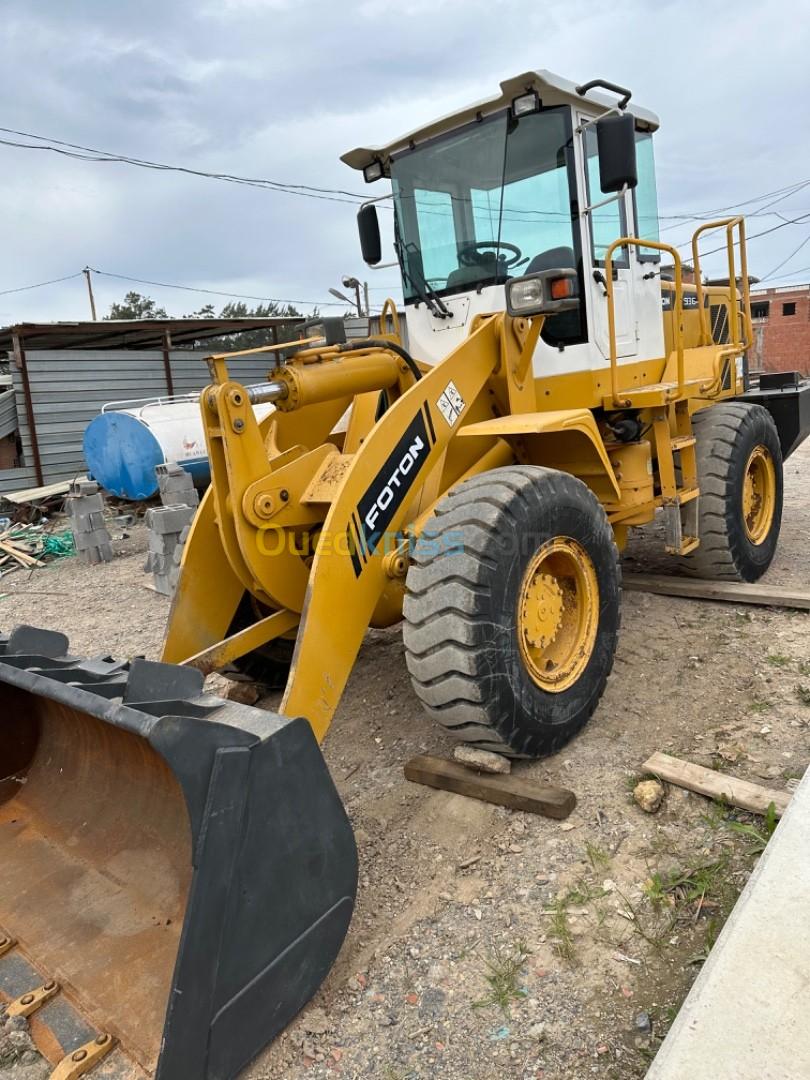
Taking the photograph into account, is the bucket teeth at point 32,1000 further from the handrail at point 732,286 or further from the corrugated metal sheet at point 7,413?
the corrugated metal sheet at point 7,413

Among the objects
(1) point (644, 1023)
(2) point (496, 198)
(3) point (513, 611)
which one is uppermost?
(2) point (496, 198)

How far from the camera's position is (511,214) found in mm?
4109

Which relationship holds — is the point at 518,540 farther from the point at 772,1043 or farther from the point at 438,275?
the point at 438,275

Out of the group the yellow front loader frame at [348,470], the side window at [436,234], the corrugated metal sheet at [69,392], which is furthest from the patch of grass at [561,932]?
the corrugated metal sheet at [69,392]

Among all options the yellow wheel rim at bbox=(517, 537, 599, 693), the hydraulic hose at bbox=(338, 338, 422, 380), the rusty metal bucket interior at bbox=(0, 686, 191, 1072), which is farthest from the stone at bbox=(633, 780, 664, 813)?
the hydraulic hose at bbox=(338, 338, 422, 380)

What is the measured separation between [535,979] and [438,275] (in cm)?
350

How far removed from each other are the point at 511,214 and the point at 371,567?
222cm

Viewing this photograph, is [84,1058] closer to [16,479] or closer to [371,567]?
[371,567]

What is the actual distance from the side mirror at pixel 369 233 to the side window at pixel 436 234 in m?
0.37

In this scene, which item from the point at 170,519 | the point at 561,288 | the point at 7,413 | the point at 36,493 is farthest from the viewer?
the point at 7,413

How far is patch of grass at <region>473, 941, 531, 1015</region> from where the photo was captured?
220 cm

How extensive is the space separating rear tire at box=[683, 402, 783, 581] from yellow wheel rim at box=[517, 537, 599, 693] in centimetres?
198

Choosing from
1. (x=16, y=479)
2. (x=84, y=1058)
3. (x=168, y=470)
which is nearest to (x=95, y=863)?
(x=84, y=1058)

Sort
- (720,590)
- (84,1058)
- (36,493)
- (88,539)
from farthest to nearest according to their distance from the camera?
(36,493)
(88,539)
(720,590)
(84,1058)
